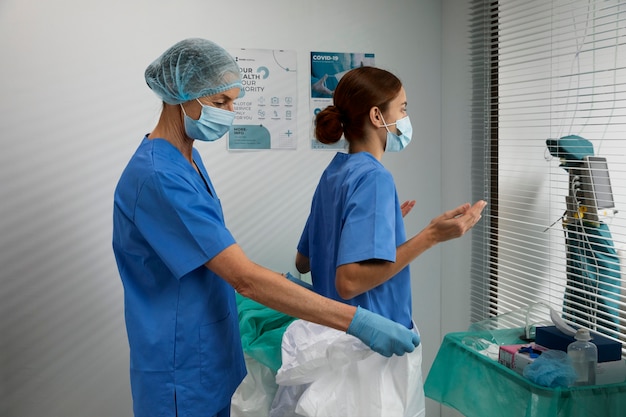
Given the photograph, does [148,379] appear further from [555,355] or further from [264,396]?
[555,355]

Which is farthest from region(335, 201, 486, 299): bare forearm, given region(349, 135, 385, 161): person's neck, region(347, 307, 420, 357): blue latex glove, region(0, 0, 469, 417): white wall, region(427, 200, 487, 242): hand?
region(0, 0, 469, 417): white wall

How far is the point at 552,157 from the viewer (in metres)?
2.16

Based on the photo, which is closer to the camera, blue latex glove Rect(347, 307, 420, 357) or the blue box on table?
blue latex glove Rect(347, 307, 420, 357)

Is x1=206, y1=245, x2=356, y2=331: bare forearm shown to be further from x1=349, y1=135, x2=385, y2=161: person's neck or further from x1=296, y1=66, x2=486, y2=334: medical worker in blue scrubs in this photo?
x1=349, y1=135, x2=385, y2=161: person's neck

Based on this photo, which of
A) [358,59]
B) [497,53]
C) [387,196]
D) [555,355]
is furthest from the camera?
[358,59]

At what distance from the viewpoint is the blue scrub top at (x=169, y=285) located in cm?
135

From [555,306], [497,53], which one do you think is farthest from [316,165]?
[555,306]

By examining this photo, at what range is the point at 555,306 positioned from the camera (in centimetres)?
216

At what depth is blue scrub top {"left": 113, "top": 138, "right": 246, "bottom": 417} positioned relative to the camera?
53.2 inches

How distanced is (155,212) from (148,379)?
406 mm

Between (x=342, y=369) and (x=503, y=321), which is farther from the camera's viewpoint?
(x=503, y=321)

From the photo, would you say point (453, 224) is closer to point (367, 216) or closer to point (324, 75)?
point (367, 216)

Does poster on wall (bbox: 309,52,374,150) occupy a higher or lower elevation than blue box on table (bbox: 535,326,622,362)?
higher

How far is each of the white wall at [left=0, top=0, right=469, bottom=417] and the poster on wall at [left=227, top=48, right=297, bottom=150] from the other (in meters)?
0.04
